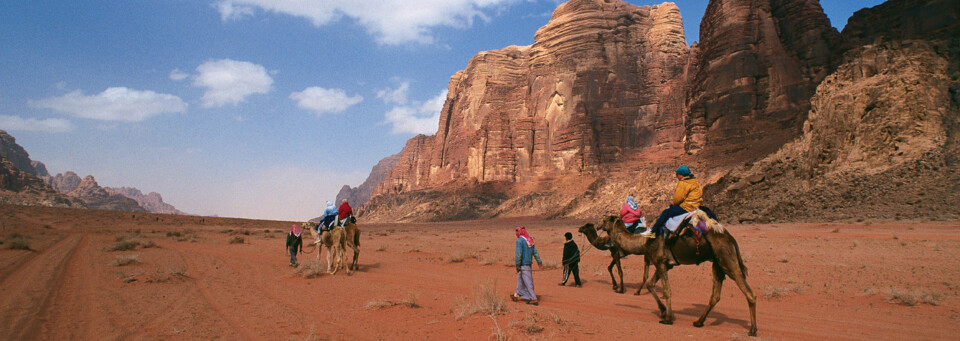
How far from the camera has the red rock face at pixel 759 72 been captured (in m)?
49.7

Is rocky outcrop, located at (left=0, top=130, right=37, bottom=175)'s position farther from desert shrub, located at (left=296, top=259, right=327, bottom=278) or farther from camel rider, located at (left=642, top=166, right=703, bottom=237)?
camel rider, located at (left=642, top=166, right=703, bottom=237)

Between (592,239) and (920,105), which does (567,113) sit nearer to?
(920,105)

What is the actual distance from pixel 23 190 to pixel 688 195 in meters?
127

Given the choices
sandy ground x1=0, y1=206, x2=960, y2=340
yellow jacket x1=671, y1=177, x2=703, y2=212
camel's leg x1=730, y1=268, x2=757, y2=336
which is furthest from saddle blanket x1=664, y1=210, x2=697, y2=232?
sandy ground x1=0, y1=206, x2=960, y2=340

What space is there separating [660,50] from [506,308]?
100.0m

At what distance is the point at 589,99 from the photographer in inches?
3728

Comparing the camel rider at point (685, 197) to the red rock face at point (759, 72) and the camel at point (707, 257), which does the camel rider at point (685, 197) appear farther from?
the red rock face at point (759, 72)

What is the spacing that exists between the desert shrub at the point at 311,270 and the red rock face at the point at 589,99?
255ft

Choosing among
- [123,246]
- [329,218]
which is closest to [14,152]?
[123,246]

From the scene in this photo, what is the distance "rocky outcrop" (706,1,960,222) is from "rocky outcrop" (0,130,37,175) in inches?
8276

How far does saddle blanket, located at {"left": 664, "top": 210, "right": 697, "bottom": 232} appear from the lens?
7.13m

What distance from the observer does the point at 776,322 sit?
7.49 metres

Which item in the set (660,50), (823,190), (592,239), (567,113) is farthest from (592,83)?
(592,239)

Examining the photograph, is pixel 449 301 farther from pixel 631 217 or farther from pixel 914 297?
pixel 914 297
